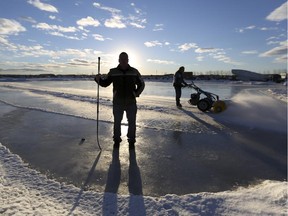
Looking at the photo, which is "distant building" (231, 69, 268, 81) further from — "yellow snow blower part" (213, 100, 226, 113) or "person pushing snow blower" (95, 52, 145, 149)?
"person pushing snow blower" (95, 52, 145, 149)

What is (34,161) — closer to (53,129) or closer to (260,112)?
(53,129)

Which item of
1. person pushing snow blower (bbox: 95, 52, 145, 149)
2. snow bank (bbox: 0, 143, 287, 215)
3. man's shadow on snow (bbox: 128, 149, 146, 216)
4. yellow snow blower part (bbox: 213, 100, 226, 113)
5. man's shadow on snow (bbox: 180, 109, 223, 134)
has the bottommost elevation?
man's shadow on snow (bbox: 128, 149, 146, 216)

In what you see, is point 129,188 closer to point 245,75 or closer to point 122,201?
point 122,201

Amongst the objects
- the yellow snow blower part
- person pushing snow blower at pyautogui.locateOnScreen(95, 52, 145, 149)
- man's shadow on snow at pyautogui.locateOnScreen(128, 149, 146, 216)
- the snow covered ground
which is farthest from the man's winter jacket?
the yellow snow blower part

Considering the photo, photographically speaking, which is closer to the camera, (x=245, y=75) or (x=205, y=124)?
(x=205, y=124)

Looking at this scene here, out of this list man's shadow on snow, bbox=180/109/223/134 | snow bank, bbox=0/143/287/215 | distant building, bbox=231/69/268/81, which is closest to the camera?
snow bank, bbox=0/143/287/215

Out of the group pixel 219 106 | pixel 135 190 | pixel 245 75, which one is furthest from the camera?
pixel 245 75

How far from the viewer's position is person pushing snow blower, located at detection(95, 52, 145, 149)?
6.15 m

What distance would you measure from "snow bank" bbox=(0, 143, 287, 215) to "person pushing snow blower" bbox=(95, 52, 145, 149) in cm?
236

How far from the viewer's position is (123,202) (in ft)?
12.3

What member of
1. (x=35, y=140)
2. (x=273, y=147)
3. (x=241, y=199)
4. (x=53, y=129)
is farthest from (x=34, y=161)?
(x=273, y=147)

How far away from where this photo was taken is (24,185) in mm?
4195

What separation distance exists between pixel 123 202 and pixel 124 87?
116 inches

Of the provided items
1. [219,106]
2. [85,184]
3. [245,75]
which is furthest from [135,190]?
[245,75]
